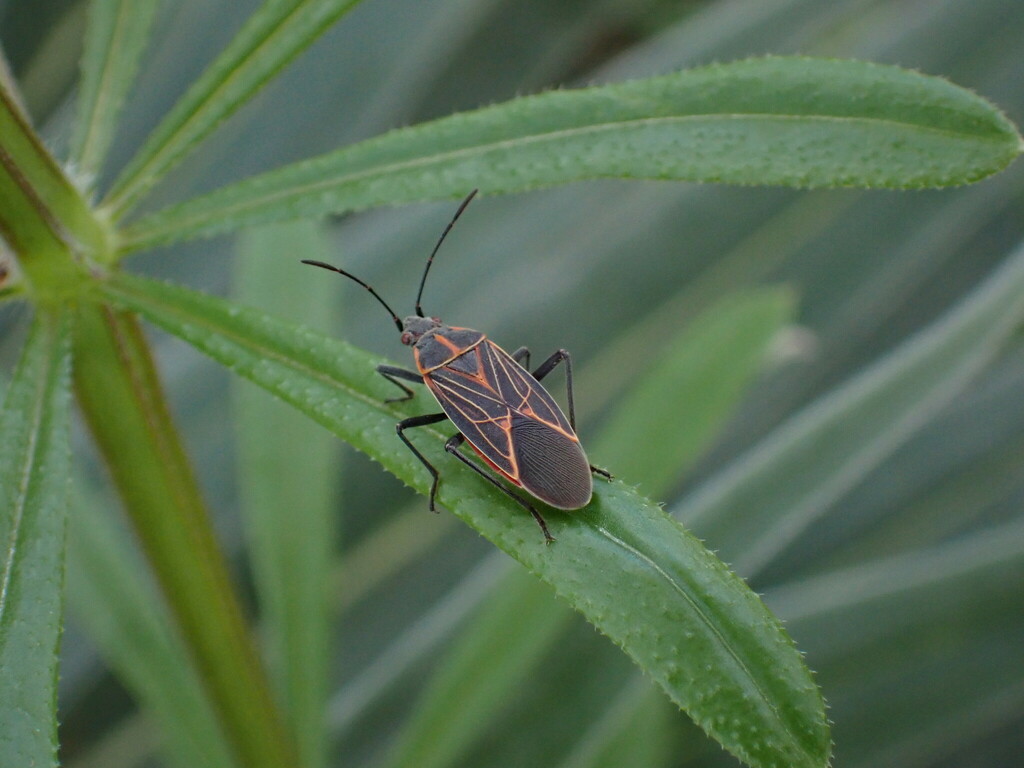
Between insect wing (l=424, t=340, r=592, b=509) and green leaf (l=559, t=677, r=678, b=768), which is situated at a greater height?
insect wing (l=424, t=340, r=592, b=509)

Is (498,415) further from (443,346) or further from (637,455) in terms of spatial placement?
(637,455)

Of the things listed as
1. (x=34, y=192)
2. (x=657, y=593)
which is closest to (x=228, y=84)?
(x=34, y=192)

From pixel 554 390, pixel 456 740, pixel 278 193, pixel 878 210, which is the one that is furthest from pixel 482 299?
pixel 278 193

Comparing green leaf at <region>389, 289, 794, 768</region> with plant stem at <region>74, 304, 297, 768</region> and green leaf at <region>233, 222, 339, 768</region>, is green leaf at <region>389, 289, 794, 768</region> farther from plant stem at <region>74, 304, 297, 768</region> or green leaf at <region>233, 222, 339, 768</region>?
plant stem at <region>74, 304, 297, 768</region>

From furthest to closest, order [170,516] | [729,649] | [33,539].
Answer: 1. [170,516]
2. [33,539]
3. [729,649]

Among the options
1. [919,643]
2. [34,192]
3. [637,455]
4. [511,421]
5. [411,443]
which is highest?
[34,192]

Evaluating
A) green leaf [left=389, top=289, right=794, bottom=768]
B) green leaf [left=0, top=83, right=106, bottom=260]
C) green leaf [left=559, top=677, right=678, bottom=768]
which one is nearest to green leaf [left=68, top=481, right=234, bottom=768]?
green leaf [left=389, top=289, right=794, bottom=768]

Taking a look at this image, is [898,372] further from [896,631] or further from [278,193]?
[278,193]
